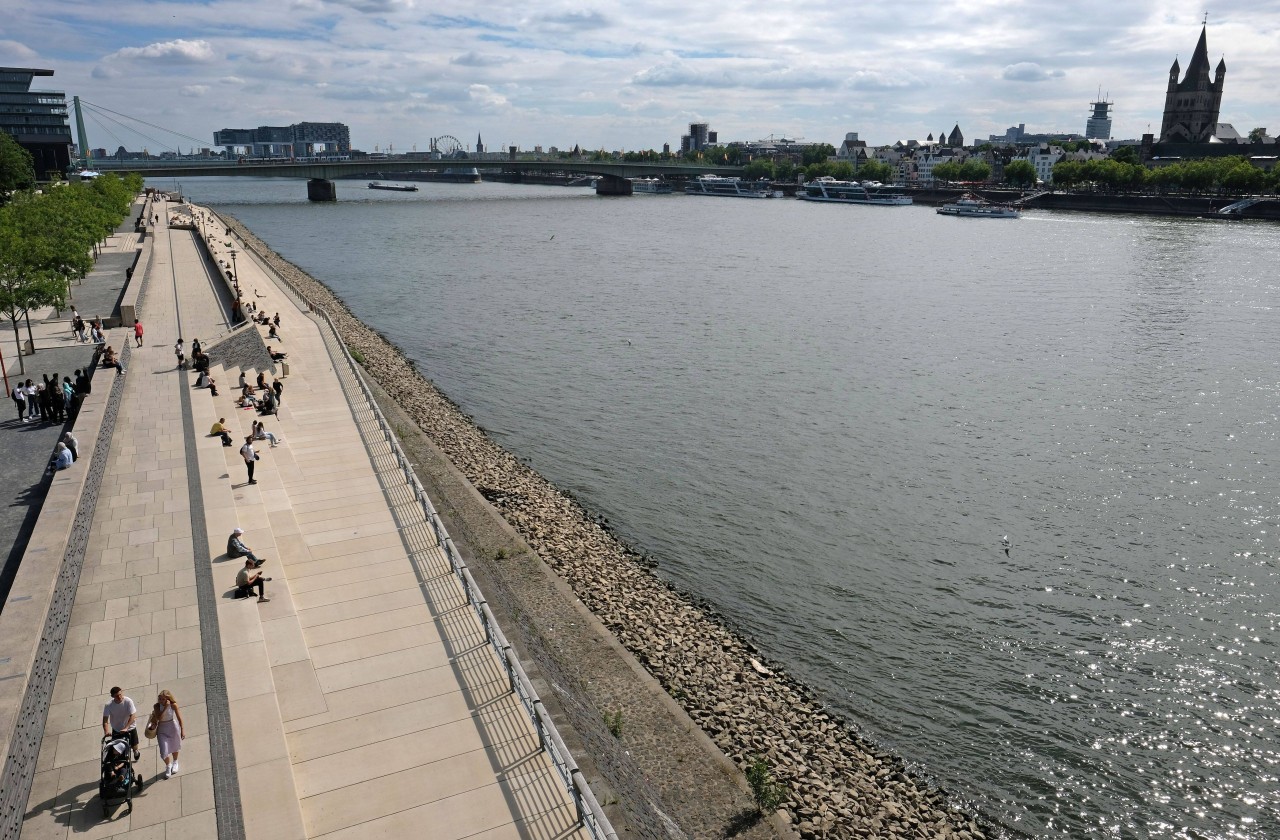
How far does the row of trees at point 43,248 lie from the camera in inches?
990

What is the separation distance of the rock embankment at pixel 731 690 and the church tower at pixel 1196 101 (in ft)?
564

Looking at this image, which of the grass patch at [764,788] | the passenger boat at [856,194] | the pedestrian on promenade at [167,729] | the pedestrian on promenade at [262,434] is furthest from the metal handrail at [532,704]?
the passenger boat at [856,194]

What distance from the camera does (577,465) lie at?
2466 cm

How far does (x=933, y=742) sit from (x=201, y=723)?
10.6m

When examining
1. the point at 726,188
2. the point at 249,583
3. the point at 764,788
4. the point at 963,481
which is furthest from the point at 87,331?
the point at 726,188

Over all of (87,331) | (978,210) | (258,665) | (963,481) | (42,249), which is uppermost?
(978,210)

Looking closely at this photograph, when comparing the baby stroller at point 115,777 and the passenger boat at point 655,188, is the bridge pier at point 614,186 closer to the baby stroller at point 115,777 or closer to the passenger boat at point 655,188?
the passenger boat at point 655,188

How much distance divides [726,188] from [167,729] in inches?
6332

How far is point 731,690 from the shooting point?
44.1 feet

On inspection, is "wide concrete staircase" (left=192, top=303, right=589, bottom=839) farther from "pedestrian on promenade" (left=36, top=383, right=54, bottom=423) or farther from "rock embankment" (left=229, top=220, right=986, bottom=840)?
"pedestrian on promenade" (left=36, top=383, right=54, bottom=423)

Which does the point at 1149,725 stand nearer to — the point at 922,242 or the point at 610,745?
the point at 610,745

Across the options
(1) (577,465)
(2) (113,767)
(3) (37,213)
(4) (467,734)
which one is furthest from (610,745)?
(3) (37,213)

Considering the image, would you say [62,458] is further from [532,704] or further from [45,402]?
[532,704]

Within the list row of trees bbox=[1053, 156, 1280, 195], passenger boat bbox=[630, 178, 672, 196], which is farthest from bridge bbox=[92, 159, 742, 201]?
row of trees bbox=[1053, 156, 1280, 195]
